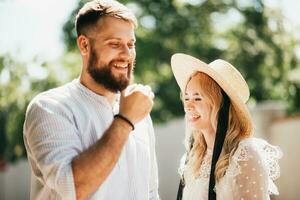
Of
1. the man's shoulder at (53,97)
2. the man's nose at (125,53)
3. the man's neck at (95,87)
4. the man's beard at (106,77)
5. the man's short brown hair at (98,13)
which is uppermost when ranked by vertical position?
the man's short brown hair at (98,13)

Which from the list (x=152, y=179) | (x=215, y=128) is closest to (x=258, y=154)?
(x=215, y=128)

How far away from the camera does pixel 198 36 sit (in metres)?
14.2

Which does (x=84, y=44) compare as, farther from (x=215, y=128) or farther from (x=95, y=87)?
(x=215, y=128)

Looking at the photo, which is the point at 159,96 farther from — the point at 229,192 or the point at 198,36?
the point at 229,192

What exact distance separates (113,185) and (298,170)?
8599mm

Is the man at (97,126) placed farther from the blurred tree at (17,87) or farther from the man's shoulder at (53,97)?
the blurred tree at (17,87)

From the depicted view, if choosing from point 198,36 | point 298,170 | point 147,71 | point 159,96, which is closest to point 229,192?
point 298,170

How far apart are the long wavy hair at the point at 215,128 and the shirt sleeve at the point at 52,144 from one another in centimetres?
110

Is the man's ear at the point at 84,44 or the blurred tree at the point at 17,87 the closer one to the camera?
the man's ear at the point at 84,44

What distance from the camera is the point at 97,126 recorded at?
2541 millimetres

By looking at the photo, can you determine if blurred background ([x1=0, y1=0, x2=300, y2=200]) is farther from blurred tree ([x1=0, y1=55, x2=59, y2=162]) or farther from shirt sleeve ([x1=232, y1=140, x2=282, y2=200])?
shirt sleeve ([x1=232, y1=140, x2=282, y2=200])

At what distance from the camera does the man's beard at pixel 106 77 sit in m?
2.53

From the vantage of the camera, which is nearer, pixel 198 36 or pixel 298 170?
pixel 298 170

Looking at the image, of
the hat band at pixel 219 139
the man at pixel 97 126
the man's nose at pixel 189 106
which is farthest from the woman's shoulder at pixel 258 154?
the man at pixel 97 126
